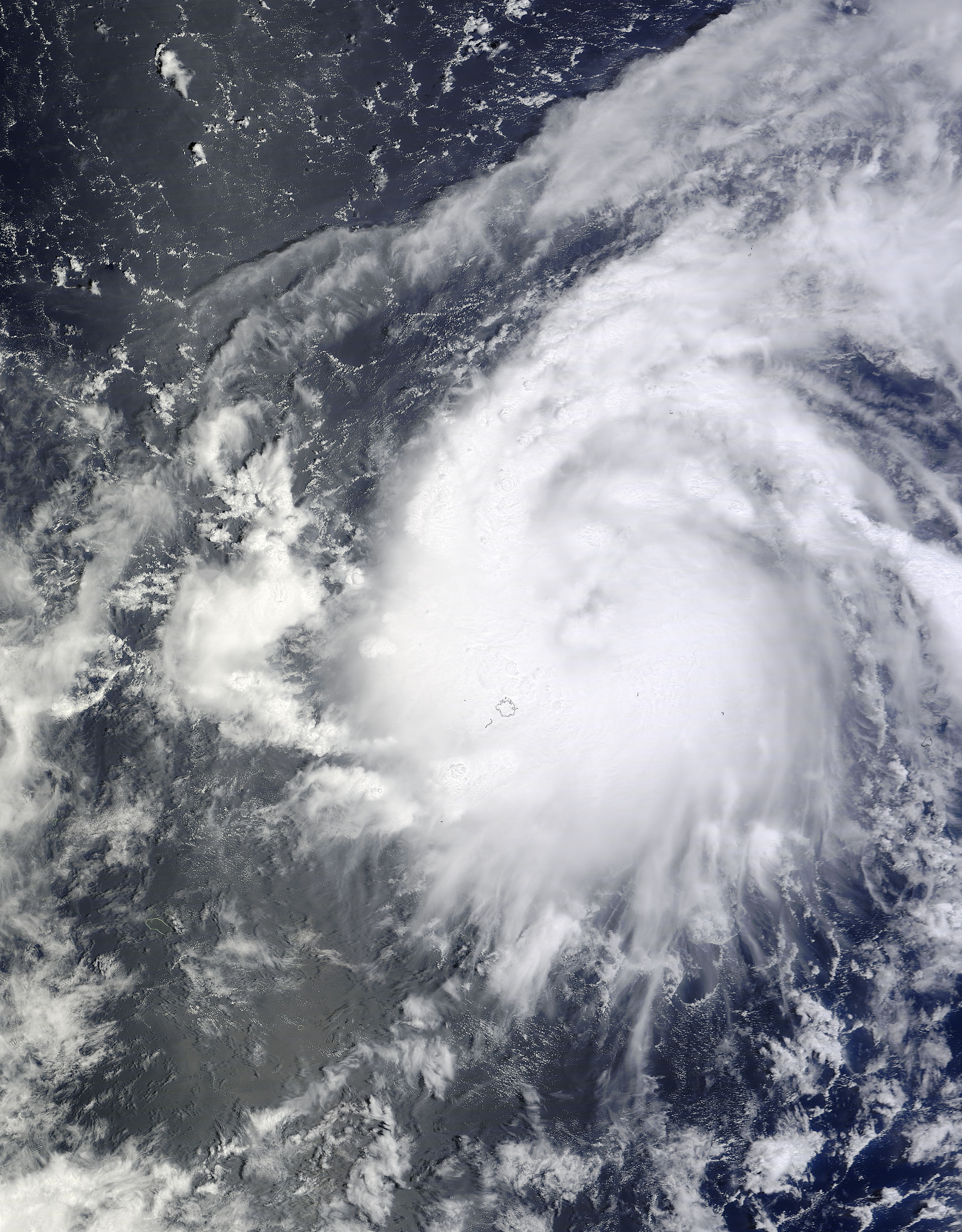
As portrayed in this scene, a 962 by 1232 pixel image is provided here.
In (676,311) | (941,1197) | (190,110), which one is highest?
(190,110)

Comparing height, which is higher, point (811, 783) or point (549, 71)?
point (549, 71)

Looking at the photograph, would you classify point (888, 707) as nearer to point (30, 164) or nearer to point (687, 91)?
point (687, 91)

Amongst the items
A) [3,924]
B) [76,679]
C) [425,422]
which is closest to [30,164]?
[425,422]

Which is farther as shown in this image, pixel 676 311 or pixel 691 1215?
pixel 676 311

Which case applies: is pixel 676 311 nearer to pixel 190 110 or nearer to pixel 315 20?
pixel 315 20

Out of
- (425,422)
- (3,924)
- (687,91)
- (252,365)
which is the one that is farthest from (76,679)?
(687,91)

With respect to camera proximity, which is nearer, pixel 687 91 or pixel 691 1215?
pixel 691 1215
